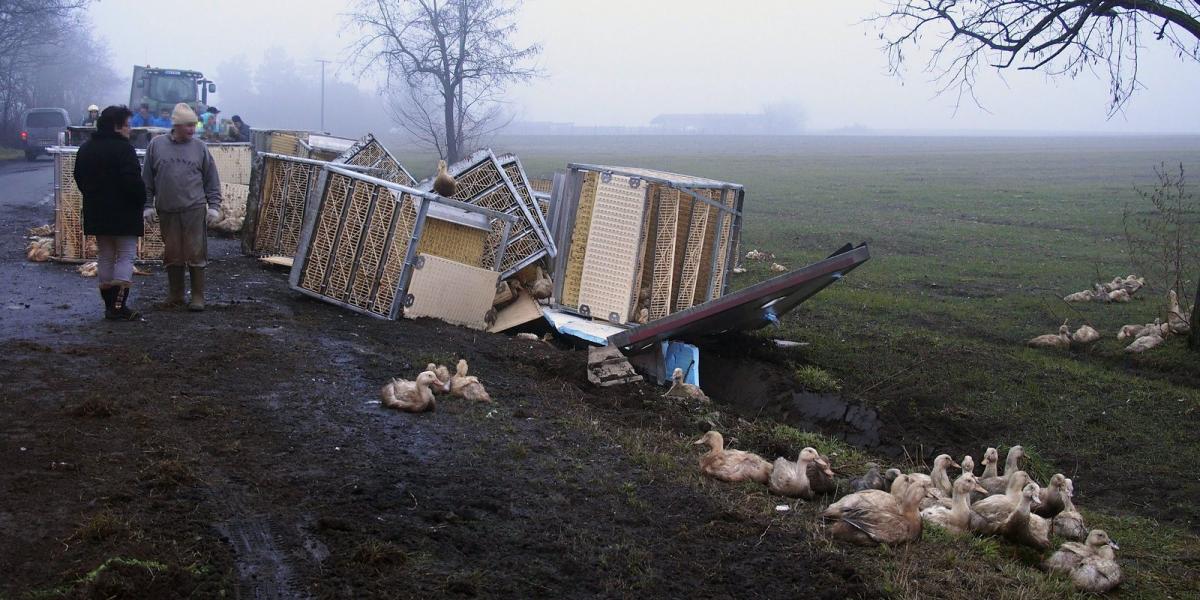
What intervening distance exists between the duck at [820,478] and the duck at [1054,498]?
3.68ft

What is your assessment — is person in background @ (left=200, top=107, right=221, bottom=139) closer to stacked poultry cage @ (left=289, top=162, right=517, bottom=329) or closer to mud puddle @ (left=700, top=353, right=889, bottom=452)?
stacked poultry cage @ (left=289, top=162, right=517, bottom=329)

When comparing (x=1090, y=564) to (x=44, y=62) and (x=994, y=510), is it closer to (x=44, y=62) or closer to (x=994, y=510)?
(x=994, y=510)

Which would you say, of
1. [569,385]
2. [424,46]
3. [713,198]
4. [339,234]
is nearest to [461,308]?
[339,234]

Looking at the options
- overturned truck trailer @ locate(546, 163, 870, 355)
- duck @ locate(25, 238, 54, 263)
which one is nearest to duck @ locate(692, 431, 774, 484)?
overturned truck trailer @ locate(546, 163, 870, 355)

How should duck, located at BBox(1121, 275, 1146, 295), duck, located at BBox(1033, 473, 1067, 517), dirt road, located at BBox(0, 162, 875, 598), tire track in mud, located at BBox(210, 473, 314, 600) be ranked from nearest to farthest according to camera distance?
tire track in mud, located at BBox(210, 473, 314, 600) → dirt road, located at BBox(0, 162, 875, 598) → duck, located at BBox(1033, 473, 1067, 517) → duck, located at BBox(1121, 275, 1146, 295)

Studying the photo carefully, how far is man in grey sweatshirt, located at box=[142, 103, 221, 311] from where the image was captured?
884cm

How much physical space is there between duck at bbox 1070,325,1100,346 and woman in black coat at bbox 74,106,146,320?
32.4 ft

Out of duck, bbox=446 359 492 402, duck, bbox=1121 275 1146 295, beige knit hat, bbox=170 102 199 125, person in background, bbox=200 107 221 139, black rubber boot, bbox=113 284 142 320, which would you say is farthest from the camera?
person in background, bbox=200 107 221 139

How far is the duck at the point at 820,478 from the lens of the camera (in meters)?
5.69

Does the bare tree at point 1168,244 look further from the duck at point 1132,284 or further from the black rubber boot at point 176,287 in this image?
the black rubber boot at point 176,287

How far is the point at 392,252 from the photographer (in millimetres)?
9789

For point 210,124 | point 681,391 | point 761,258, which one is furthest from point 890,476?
point 210,124

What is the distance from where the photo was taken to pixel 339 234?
9.95 m

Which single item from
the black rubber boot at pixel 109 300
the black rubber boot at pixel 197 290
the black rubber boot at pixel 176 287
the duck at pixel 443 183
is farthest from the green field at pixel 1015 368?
the black rubber boot at pixel 109 300
